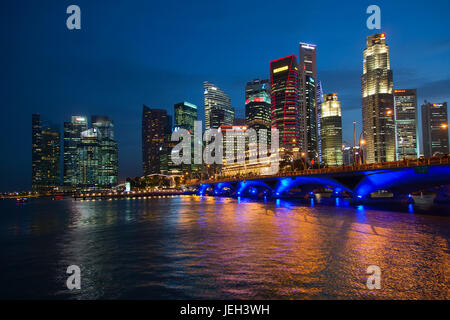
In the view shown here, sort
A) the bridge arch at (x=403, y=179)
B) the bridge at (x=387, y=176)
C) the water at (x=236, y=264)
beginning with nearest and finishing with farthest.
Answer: the water at (x=236, y=264) < the bridge at (x=387, y=176) < the bridge arch at (x=403, y=179)

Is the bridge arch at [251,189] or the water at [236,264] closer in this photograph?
the water at [236,264]

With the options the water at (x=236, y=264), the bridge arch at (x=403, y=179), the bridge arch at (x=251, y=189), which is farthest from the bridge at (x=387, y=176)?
the bridge arch at (x=251, y=189)

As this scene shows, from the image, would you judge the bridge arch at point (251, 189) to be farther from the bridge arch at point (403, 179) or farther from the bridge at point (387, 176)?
the bridge arch at point (403, 179)

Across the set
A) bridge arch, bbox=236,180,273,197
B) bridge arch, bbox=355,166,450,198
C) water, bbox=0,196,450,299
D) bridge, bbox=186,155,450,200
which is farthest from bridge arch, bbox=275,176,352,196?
water, bbox=0,196,450,299

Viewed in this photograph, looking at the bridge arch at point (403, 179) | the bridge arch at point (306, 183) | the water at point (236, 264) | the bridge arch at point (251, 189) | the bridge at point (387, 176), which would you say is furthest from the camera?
the bridge arch at point (251, 189)

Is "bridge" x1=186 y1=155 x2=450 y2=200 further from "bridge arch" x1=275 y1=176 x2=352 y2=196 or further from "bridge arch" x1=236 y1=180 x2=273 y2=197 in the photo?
"bridge arch" x1=236 y1=180 x2=273 y2=197

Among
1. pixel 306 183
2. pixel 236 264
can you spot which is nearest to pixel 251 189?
pixel 306 183

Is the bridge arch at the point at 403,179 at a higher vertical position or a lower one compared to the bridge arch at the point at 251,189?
higher

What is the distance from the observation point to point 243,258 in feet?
69.7

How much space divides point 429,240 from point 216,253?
61.9 ft

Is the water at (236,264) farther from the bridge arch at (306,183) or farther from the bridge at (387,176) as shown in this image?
the bridge arch at (306,183)
